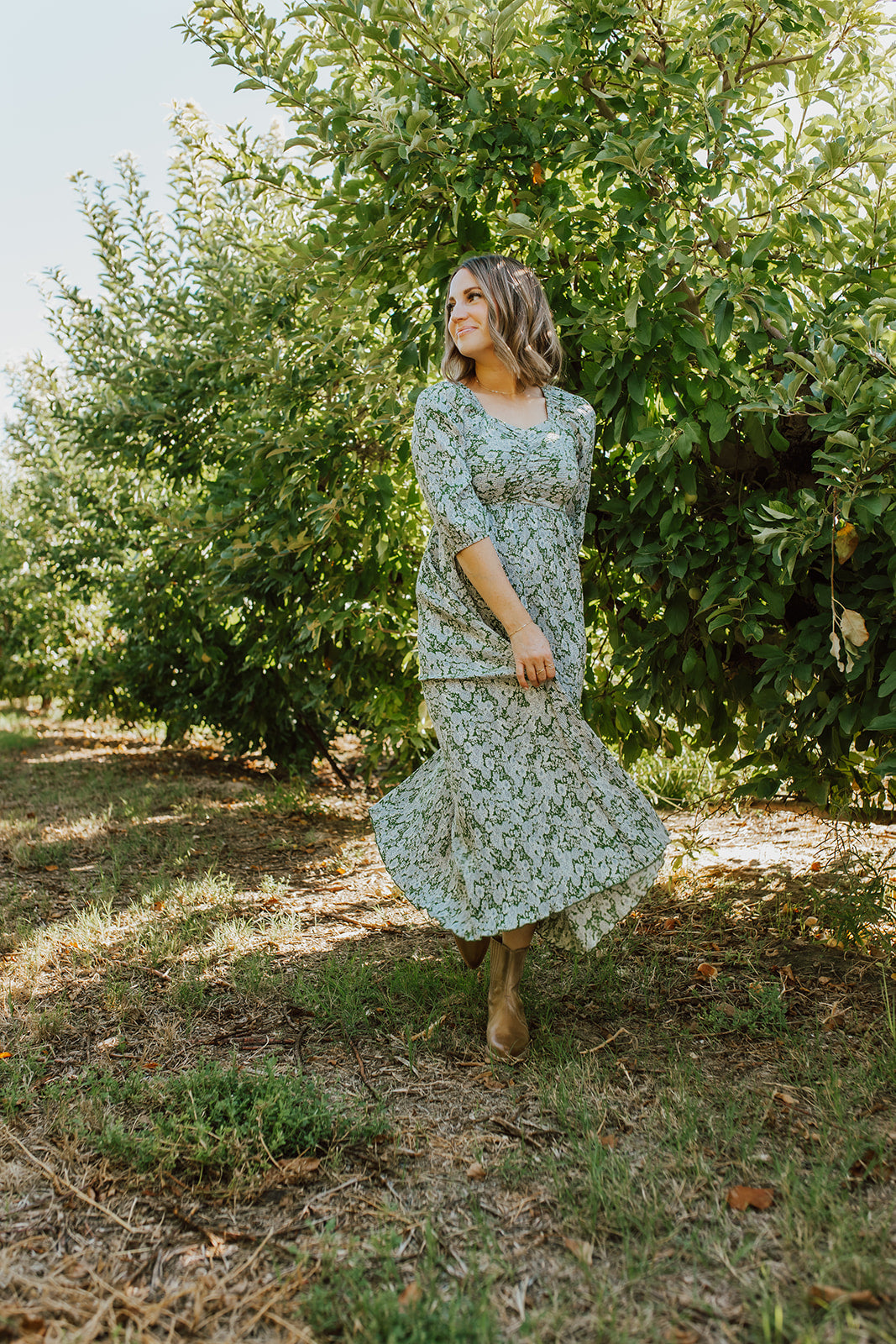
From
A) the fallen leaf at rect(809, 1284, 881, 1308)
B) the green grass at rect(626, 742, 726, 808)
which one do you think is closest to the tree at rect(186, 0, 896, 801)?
the fallen leaf at rect(809, 1284, 881, 1308)

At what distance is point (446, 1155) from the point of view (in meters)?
1.88

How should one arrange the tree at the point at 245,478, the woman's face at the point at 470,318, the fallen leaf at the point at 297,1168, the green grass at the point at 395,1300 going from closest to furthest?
the green grass at the point at 395,1300
the fallen leaf at the point at 297,1168
the woman's face at the point at 470,318
the tree at the point at 245,478

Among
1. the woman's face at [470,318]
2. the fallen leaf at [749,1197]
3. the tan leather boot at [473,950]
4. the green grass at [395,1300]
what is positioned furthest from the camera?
the tan leather boot at [473,950]

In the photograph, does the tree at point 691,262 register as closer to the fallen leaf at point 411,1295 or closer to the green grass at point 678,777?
the fallen leaf at point 411,1295

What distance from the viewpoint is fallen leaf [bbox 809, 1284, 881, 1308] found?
138cm

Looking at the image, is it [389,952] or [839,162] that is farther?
[389,952]

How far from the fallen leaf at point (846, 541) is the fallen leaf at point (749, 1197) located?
1351mm

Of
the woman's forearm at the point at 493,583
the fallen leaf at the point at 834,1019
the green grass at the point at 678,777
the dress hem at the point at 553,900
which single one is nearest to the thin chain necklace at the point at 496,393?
the woman's forearm at the point at 493,583

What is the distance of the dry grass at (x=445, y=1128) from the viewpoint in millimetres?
1456

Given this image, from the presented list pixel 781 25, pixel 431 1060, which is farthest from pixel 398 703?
pixel 781 25

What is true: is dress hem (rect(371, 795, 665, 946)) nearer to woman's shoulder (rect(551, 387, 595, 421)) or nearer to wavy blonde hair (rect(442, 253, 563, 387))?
woman's shoulder (rect(551, 387, 595, 421))

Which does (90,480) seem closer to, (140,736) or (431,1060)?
(140,736)

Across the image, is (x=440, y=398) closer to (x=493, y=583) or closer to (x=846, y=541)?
(x=493, y=583)

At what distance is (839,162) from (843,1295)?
2.40 metres
